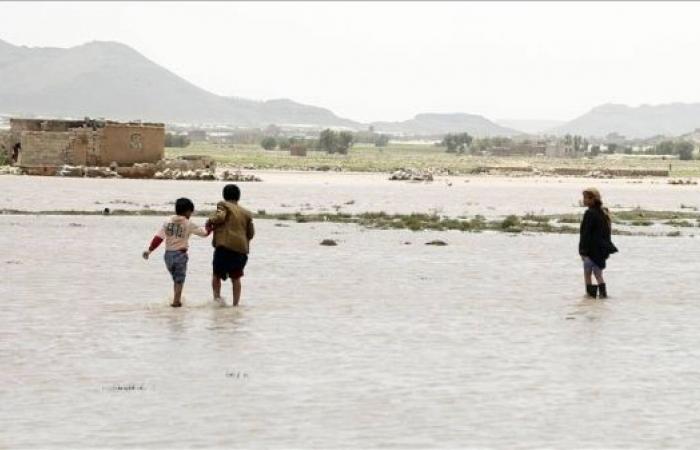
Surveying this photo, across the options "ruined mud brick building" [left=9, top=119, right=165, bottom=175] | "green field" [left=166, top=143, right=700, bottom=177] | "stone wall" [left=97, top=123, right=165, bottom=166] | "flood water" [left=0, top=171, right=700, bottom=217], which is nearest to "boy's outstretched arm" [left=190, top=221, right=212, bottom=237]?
"flood water" [left=0, top=171, right=700, bottom=217]

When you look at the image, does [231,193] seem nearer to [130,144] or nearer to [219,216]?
[219,216]

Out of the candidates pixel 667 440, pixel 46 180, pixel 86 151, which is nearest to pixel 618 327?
pixel 667 440

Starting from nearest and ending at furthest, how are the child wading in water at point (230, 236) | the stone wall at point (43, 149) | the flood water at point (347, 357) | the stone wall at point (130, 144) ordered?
the flood water at point (347, 357), the child wading in water at point (230, 236), the stone wall at point (130, 144), the stone wall at point (43, 149)

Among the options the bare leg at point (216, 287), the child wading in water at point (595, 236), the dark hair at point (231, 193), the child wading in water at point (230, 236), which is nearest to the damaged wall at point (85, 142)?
the child wading in water at point (595, 236)

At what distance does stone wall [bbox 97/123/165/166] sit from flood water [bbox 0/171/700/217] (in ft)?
8.99

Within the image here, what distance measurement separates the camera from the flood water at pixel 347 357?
28.9 feet

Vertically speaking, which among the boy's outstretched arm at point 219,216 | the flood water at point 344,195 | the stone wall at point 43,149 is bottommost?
the flood water at point 344,195

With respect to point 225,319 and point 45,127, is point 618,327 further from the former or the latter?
point 45,127

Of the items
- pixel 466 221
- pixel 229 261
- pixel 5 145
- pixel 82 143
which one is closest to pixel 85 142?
pixel 82 143

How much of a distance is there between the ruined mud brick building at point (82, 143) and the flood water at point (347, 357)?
3756 centimetres

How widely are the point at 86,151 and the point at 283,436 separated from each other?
169 feet

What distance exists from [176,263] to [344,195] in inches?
1439

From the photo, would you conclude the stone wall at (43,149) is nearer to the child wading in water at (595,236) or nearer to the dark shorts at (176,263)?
the child wading in water at (595,236)

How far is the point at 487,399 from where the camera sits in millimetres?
9883
